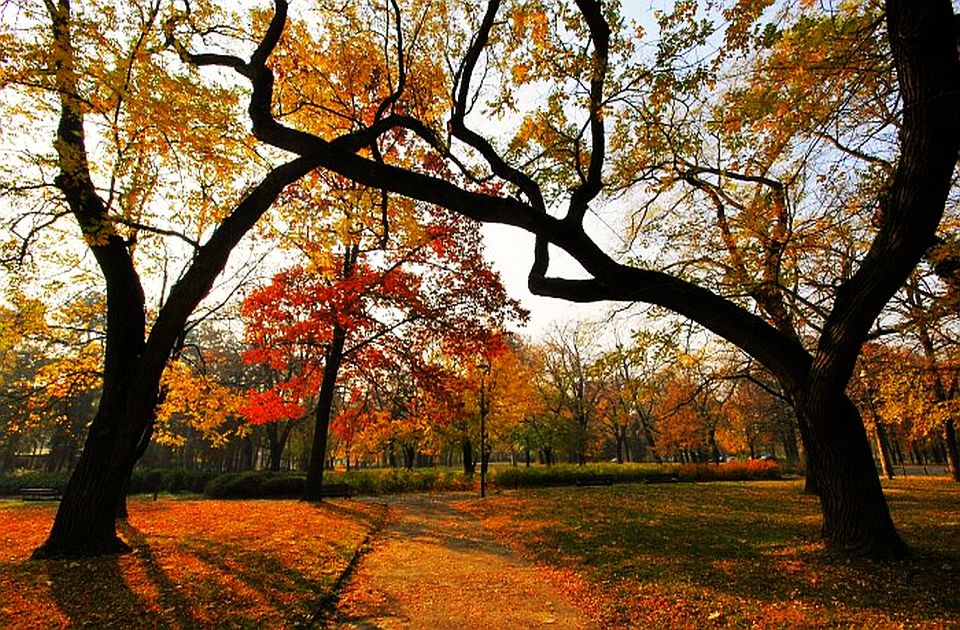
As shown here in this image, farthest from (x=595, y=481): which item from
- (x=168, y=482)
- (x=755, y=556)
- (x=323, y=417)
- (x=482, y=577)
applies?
(x=168, y=482)

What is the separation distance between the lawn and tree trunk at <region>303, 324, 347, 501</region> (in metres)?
5.79

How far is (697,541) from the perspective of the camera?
857cm

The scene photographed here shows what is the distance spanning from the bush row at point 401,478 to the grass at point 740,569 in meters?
11.2

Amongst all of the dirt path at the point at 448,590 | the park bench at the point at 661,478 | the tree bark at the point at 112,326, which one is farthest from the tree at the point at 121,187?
the park bench at the point at 661,478

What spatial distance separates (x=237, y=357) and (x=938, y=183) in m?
48.2

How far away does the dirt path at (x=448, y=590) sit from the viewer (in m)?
4.87

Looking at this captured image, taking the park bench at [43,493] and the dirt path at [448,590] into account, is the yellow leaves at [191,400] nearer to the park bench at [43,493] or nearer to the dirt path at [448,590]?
the dirt path at [448,590]

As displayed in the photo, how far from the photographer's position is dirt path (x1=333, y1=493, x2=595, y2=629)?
4871 millimetres

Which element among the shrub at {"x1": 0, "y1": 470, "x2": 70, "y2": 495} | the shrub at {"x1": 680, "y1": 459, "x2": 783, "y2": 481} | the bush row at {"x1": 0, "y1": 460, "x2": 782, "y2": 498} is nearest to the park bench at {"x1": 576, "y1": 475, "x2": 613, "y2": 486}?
the bush row at {"x1": 0, "y1": 460, "x2": 782, "y2": 498}

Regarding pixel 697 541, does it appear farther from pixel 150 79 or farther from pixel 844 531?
pixel 150 79

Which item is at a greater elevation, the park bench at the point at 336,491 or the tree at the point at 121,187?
the tree at the point at 121,187

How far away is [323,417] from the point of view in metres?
16.1

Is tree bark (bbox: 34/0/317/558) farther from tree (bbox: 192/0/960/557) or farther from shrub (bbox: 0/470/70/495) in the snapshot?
shrub (bbox: 0/470/70/495)

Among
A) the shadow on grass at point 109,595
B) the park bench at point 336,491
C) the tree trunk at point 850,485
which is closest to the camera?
the shadow on grass at point 109,595
